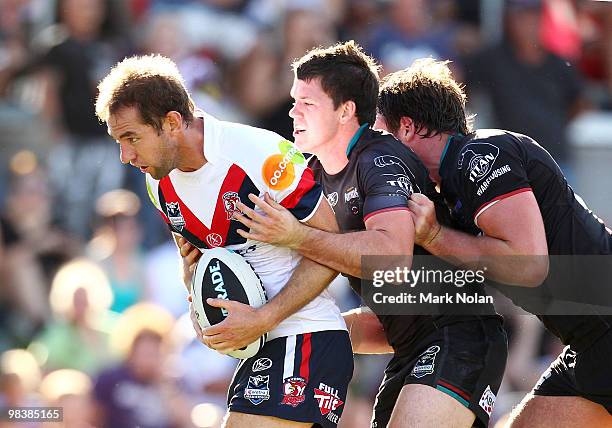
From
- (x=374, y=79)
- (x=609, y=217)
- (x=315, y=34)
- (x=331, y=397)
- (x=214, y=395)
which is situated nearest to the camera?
(x=331, y=397)

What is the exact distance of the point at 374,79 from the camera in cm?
527

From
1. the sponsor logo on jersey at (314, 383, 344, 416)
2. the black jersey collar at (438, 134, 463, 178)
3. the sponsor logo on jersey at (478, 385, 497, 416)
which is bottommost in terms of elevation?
the sponsor logo on jersey at (478, 385, 497, 416)

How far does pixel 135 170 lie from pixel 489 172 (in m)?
4.43

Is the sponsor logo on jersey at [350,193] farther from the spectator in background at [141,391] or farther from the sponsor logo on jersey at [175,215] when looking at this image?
the spectator in background at [141,391]

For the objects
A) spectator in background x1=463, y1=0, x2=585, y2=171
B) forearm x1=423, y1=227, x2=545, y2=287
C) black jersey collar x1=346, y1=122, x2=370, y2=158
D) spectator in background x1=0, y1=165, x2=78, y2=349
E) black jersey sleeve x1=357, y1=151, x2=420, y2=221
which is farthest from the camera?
spectator in background x1=463, y1=0, x2=585, y2=171

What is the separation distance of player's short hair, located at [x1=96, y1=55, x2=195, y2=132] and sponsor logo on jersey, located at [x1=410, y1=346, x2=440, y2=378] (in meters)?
1.50

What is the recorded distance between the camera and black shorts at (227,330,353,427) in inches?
173

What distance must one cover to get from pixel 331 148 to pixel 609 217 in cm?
546

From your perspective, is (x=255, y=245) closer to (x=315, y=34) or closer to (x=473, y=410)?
(x=473, y=410)

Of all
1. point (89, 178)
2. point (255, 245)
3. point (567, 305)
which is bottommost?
point (567, 305)

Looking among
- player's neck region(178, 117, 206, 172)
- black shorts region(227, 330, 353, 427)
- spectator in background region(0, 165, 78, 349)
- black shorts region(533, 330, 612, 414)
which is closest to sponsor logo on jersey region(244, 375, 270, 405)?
black shorts region(227, 330, 353, 427)

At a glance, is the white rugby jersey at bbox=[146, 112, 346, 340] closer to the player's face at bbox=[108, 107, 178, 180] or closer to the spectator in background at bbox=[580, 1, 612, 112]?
the player's face at bbox=[108, 107, 178, 180]

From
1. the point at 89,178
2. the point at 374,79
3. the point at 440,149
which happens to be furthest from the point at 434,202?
the point at 89,178

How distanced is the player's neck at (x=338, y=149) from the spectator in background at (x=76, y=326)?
9.86 ft
